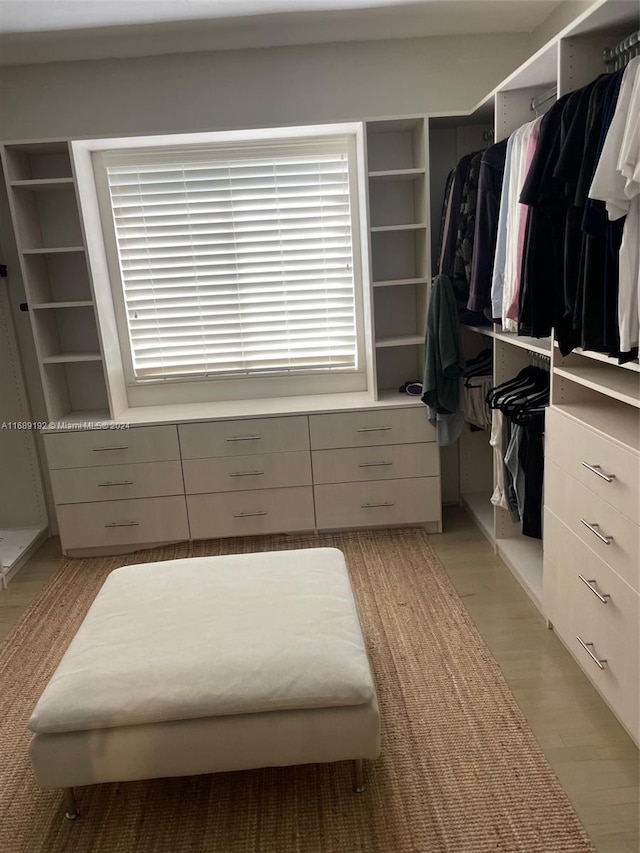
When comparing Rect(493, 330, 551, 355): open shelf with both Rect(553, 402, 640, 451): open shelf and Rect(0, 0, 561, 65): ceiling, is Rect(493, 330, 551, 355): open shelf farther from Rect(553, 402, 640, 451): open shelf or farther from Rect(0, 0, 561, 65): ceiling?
Rect(0, 0, 561, 65): ceiling

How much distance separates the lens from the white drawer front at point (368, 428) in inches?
128

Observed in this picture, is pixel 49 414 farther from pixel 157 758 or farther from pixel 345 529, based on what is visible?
pixel 157 758

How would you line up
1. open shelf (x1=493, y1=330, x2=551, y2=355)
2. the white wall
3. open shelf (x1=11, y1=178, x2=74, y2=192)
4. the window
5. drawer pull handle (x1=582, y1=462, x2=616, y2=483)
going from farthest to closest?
the window < the white wall < open shelf (x1=11, y1=178, x2=74, y2=192) < open shelf (x1=493, y1=330, x2=551, y2=355) < drawer pull handle (x1=582, y1=462, x2=616, y2=483)

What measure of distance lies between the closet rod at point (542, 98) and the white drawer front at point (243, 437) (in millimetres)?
1763

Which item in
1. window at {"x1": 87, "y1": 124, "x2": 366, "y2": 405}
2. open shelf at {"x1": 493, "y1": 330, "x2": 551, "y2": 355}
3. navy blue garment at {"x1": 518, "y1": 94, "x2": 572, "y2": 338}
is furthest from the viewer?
window at {"x1": 87, "y1": 124, "x2": 366, "y2": 405}

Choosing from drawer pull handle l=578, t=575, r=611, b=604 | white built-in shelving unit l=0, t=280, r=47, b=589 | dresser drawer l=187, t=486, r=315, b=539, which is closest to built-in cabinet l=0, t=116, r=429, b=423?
white built-in shelving unit l=0, t=280, r=47, b=589

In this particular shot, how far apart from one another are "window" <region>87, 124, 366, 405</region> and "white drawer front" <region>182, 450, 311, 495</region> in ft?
1.82

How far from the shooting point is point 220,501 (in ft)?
10.9

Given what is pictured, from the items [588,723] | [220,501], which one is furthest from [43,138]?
[588,723]

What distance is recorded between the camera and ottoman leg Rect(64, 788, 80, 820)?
1.70 metres

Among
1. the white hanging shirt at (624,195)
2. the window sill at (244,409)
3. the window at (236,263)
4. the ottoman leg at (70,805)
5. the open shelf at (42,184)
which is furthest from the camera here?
the window at (236,263)

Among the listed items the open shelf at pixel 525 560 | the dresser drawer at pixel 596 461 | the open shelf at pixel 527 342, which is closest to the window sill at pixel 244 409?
the open shelf at pixel 527 342

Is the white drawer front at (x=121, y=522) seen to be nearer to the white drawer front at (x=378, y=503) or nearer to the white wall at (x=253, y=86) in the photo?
the white drawer front at (x=378, y=503)

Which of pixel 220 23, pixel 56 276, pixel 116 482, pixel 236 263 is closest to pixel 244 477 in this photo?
pixel 116 482
